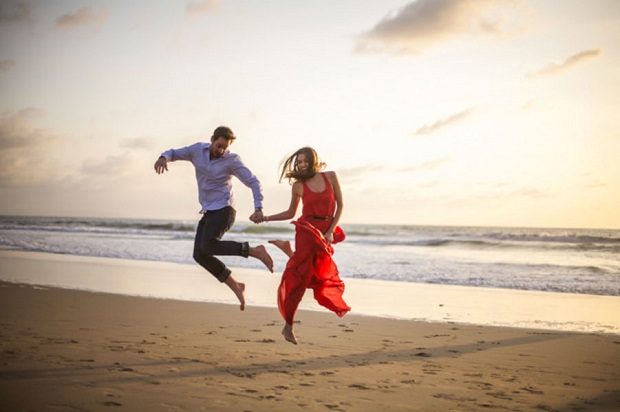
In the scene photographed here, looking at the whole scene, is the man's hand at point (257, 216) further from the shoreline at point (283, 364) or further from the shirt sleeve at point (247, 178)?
the shoreline at point (283, 364)

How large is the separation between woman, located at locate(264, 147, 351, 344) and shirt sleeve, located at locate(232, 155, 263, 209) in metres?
0.42

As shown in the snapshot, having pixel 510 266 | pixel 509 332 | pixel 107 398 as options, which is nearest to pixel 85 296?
pixel 107 398

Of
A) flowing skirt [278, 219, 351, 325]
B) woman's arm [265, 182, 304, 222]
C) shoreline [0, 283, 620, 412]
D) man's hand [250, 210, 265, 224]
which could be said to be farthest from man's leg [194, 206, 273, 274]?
shoreline [0, 283, 620, 412]

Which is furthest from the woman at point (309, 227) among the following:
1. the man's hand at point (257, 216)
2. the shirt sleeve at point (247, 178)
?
the shirt sleeve at point (247, 178)

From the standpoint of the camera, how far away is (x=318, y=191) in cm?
553

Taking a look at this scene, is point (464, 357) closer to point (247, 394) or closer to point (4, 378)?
point (247, 394)

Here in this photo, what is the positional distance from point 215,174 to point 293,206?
975 mm

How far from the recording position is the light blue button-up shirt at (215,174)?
597 centimetres

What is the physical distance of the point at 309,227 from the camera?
5.45m

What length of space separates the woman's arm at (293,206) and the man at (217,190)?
318 millimetres

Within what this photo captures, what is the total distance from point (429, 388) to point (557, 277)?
1119cm

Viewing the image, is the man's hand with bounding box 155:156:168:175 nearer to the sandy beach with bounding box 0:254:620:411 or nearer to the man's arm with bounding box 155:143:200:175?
the man's arm with bounding box 155:143:200:175

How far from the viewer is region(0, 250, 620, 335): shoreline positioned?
27.4 ft

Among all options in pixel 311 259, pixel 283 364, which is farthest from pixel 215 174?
pixel 283 364
